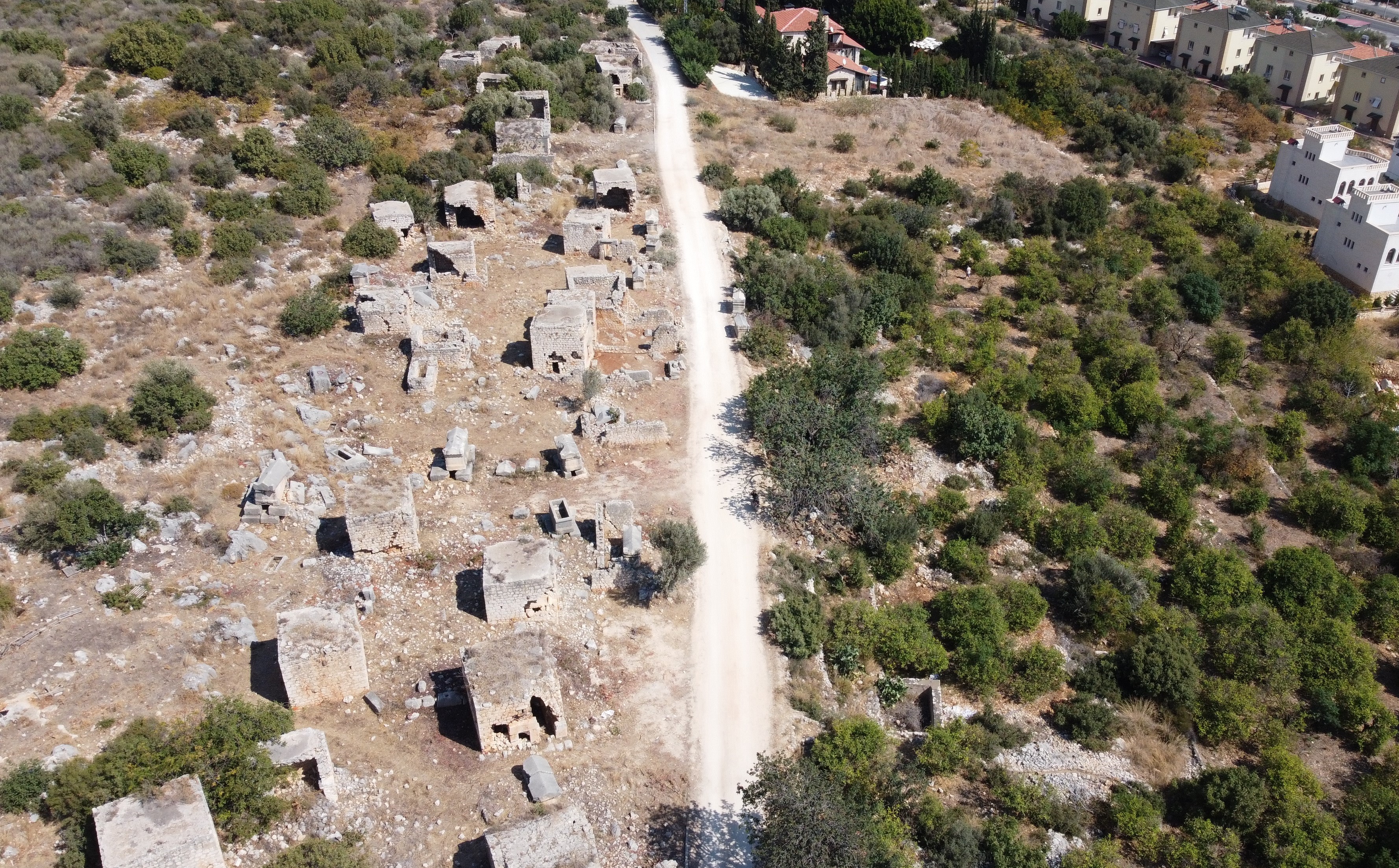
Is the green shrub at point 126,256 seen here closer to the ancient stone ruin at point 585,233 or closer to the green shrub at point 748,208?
the ancient stone ruin at point 585,233

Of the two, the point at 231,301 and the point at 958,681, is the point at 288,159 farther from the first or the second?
the point at 958,681

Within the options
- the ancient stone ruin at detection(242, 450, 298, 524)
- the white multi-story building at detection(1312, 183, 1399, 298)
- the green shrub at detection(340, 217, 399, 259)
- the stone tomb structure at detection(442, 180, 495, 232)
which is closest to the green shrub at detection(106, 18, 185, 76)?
the stone tomb structure at detection(442, 180, 495, 232)

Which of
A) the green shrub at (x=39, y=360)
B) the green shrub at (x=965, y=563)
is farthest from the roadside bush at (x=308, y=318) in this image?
the green shrub at (x=965, y=563)

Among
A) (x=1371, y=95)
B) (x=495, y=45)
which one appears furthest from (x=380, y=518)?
(x=1371, y=95)

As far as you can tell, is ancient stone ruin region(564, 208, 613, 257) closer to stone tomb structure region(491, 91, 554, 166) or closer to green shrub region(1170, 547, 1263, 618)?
stone tomb structure region(491, 91, 554, 166)

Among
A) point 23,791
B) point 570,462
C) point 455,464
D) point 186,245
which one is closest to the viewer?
point 23,791

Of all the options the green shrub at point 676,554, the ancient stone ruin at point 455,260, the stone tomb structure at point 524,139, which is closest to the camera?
the green shrub at point 676,554

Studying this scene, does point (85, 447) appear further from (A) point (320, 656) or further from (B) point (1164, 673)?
(B) point (1164, 673)
